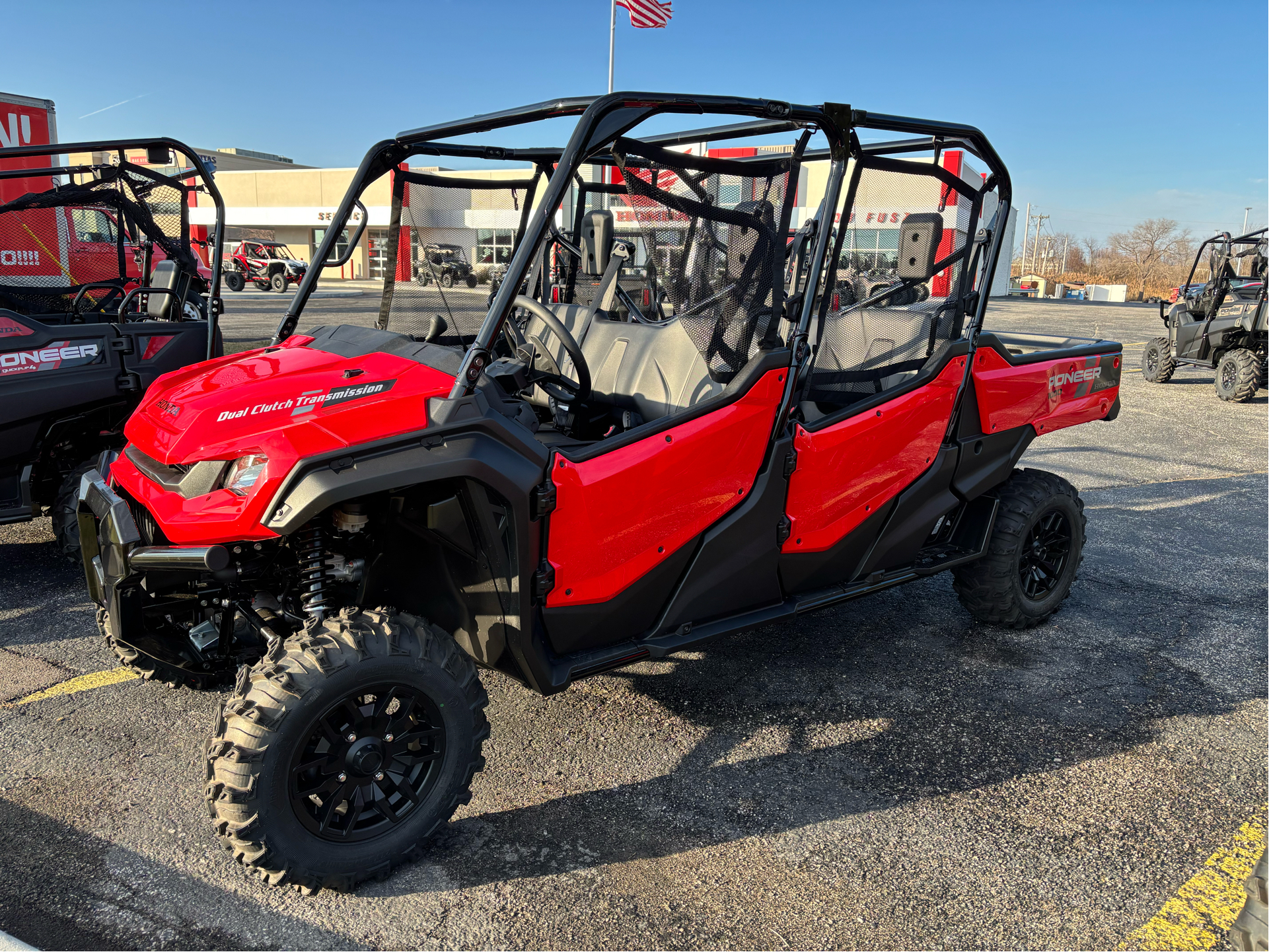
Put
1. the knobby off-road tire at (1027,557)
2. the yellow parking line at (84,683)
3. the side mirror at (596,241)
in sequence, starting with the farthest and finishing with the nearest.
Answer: the knobby off-road tire at (1027,557), the side mirror at (596,241), the yellow parking line at (84,683)

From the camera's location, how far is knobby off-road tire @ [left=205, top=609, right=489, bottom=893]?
91.9 inches

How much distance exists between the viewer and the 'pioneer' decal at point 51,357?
15.0 feet

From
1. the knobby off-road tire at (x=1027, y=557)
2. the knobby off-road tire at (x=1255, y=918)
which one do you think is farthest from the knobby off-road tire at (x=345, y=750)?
the knobby off-road tire at (x=1027, y=557)

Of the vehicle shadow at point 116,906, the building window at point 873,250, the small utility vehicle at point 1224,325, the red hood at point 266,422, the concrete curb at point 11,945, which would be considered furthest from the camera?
the small utility vehicle at point 1224,325

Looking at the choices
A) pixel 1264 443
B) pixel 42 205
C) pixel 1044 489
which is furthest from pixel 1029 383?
pixel 1264 443

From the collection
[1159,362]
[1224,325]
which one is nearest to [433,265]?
[1224,325]

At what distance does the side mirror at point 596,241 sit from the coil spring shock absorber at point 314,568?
1.89m

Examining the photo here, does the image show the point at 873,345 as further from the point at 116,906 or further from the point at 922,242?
the point at 116,906

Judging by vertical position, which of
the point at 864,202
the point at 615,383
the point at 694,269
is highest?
the point at 864,202

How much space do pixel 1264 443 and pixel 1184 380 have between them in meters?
5.84

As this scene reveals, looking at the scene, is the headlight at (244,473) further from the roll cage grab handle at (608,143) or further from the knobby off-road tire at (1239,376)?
the knobby off-road tire at (1239,376)

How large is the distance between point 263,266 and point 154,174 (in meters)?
27.2

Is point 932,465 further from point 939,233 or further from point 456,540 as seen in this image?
point 456,540

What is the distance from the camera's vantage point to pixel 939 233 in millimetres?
3760
